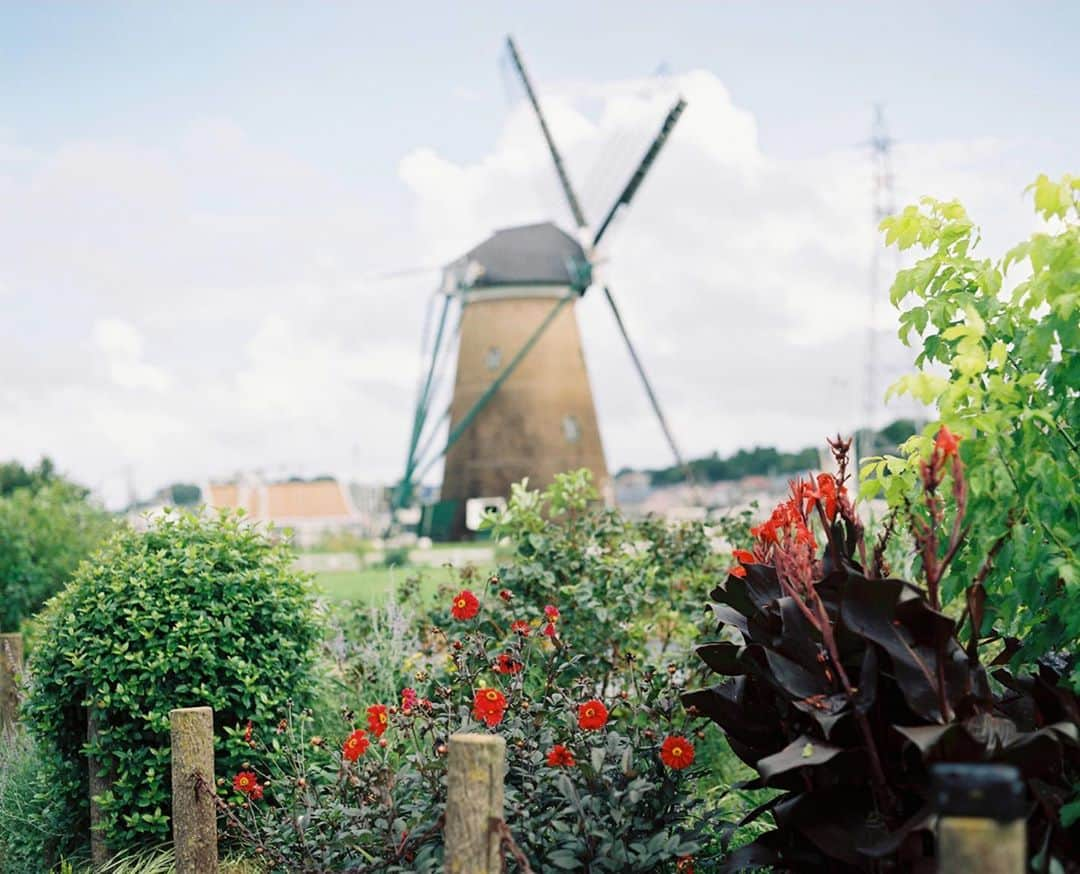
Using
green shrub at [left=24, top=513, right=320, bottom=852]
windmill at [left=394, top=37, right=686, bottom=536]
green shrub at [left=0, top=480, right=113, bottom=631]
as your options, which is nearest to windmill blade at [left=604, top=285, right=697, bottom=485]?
windmill at [left=394, top=37, right=686, bottom=536]

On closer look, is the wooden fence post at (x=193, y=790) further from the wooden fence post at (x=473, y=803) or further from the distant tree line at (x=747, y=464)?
the distant tree line at (x=747, y=464)

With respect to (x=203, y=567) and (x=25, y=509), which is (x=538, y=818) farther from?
(x=25, y=509)

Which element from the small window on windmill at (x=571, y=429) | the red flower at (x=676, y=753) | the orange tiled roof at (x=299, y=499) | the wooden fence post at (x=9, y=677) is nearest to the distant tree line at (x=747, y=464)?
the orange tiled roof at (x=299, y=499)

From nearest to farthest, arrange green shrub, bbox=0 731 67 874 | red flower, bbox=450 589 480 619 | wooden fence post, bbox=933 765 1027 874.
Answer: wooden fence post, bbox=933 765 1027 874, red flower, bbox=450 589 480 619, green shrub, bbox=0 731 67 874

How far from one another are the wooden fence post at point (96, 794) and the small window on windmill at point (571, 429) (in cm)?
2482

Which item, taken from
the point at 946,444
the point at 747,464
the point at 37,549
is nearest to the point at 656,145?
the point at 37,549

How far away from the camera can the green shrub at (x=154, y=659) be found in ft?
18.0

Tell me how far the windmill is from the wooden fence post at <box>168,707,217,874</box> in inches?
964

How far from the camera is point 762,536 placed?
13.0 feet

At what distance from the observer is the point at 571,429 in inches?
1194

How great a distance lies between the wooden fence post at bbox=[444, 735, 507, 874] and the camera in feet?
10.7

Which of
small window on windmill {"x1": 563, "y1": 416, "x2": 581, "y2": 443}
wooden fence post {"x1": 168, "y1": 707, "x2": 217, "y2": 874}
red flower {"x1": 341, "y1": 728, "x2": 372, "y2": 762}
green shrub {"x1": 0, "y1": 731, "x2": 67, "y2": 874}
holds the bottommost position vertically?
green shrub {"x1": 0, "y1": 731, "x2": 67, "y2": 874}

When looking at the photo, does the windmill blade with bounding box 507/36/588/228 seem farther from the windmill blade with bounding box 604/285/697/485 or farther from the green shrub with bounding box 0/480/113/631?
the green shrub with bounding box 0/480/113/631

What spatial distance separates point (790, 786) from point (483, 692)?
1.06 metres
